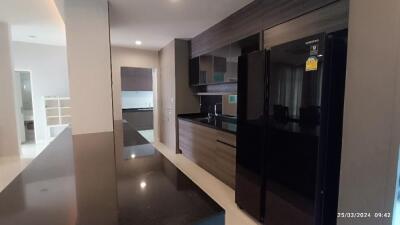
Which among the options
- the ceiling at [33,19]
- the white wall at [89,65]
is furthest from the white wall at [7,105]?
the white wall at [89,65]

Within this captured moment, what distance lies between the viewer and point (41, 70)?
5.94 meters

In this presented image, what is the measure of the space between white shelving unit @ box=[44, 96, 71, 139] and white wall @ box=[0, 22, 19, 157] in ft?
5.77

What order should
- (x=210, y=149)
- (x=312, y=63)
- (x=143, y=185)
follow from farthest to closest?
1. (x=210, y=149)
2. (x=312, y=63)
3. (x=143, y=185)

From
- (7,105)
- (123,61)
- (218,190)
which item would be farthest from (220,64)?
(7,105)

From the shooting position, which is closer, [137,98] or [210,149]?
[210,149]

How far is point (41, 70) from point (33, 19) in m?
2.68

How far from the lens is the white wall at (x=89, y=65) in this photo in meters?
2.09

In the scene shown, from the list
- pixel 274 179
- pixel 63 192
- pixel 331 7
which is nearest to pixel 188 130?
pixel 274 179

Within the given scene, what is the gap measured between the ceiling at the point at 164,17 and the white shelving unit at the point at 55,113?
324cm

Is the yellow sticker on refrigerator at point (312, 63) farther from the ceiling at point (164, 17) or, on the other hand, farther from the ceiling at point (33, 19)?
the ceiling at point (33, 19)

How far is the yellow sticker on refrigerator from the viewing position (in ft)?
4.85

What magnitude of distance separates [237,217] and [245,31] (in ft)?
7.53

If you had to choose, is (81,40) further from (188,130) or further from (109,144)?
(188,130)

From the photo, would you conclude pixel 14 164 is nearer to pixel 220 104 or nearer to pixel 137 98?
pixel 220 104
